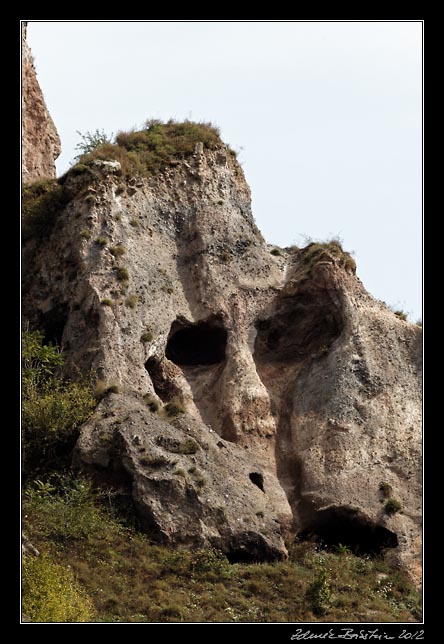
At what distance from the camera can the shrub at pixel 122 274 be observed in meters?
39.1

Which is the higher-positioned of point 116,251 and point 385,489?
point 116,251

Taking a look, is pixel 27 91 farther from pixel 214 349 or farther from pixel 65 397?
pixel 65 397

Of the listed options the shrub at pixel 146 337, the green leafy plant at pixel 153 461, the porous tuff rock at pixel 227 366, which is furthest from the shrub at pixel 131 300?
the green leafy plant at pixel 153 461

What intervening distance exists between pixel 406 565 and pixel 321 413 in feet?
20.4

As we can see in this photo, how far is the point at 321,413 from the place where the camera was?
127 feet

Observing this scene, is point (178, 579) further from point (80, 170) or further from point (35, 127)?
point (35, 127)

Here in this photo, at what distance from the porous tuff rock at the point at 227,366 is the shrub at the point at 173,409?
240 mm

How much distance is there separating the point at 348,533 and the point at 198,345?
8.89m

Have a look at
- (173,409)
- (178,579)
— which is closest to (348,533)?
(173,409)

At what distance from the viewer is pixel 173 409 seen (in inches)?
1416

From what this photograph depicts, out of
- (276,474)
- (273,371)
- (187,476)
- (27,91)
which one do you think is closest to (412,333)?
(273,371)

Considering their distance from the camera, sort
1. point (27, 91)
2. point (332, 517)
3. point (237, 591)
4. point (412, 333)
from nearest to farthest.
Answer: point (237, 591) < point (332, 517) < point (412, 333) < point (27, 91)

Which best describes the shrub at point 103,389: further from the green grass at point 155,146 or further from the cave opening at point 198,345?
the green grass at point 155,146

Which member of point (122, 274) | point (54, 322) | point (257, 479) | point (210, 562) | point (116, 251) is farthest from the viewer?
point (116, 251)
